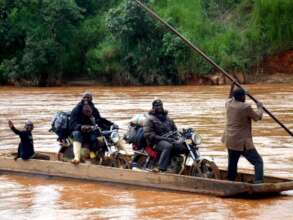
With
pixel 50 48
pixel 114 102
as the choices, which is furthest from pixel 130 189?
pixel 50 48

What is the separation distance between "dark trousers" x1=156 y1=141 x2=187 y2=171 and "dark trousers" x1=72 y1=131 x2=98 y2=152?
4.87 feet

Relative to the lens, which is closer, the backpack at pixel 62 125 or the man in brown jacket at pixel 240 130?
the man in brown jacket at pixel 240 130

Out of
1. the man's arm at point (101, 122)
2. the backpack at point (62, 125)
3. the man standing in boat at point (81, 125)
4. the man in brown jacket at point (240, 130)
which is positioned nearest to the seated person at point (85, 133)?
the man standing in boat at point (81, 125)

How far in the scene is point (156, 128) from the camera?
432 inches

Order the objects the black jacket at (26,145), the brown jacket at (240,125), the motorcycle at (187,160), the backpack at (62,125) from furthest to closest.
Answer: the black jacket at (26,145) < the backpack at (62,125) < the motorcycle at (187,160) < the brown jacket at (240,125)

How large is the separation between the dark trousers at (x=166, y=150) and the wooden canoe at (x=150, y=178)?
0.20m

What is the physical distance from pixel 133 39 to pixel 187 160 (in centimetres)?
3903

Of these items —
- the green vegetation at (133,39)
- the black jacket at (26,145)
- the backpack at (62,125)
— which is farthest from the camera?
the green vegetation at (133,39)

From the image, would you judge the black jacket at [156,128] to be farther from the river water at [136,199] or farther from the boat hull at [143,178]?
the river water at [136,199]

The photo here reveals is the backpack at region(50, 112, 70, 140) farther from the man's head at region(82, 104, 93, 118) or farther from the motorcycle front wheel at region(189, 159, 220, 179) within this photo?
the motorcycle front wheel at region(189, 159, 220, 179)

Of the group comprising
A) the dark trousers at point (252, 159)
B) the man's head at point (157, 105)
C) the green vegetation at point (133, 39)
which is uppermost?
the green vegetation at point (133, 39)

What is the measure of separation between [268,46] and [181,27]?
19.2ft

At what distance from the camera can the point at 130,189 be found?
36.6ft

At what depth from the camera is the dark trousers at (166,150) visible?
10.8 m
